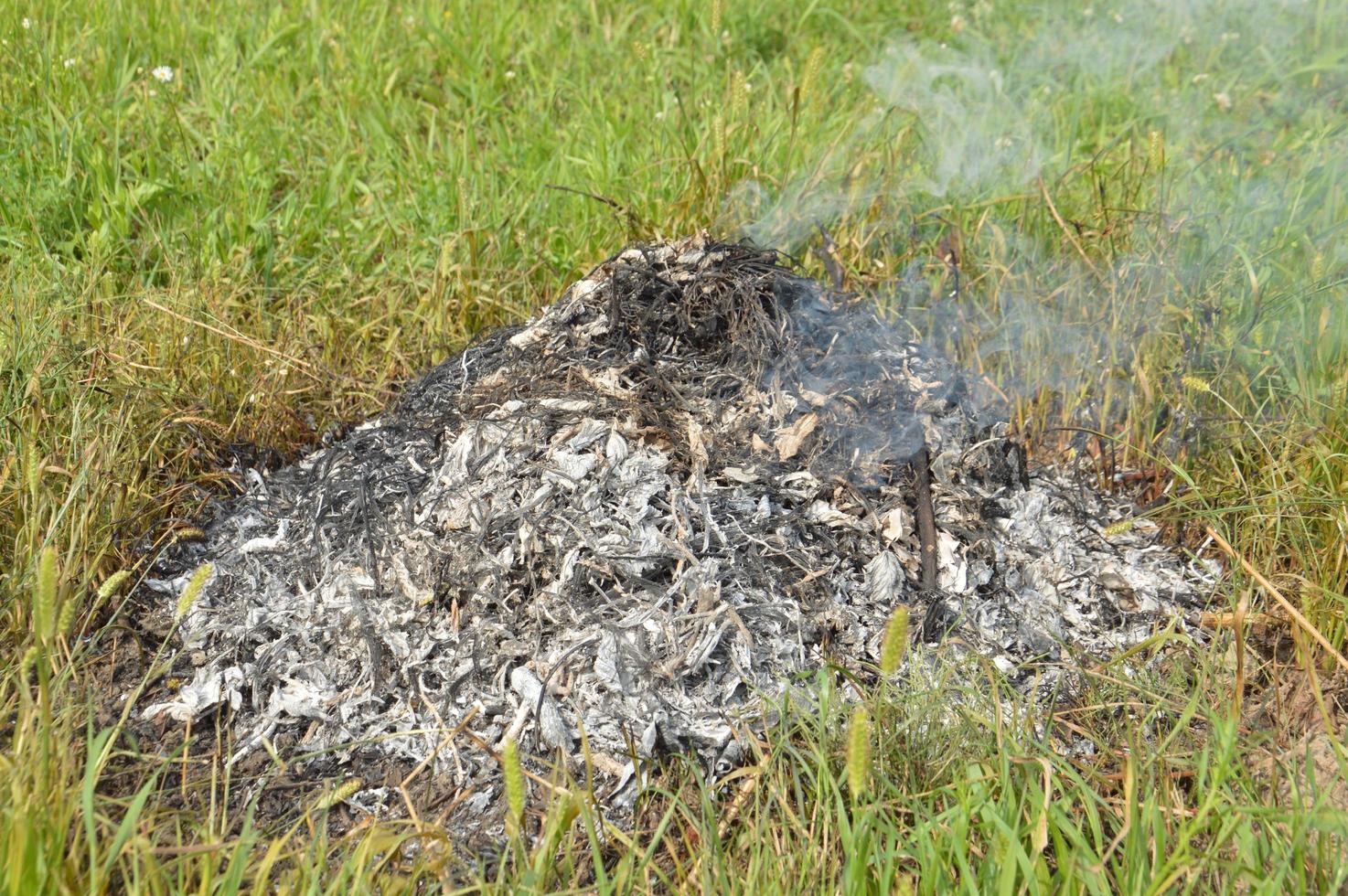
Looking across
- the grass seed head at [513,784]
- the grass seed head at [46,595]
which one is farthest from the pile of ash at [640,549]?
the grass seed head at [46,595]

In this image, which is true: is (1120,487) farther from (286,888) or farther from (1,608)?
(1,608)

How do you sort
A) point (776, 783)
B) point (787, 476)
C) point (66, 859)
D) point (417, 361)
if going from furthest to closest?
point (417, 361)
point (787, 476)
point (776, 783)
point (66, 859)

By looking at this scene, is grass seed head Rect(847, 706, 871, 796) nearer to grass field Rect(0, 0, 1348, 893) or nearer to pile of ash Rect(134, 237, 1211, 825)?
grass field Rect(0, 0, 1348, 893)

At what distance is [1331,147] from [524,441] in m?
2.92

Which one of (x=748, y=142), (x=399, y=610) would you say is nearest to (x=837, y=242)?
(x=748, y=142)

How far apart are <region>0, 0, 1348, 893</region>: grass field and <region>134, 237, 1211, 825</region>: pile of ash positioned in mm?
157

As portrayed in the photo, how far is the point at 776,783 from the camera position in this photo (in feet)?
6.41

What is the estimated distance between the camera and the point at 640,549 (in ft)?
7.35

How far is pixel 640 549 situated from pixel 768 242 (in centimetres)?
132

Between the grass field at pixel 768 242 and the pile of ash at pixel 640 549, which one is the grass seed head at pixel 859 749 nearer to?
the grass field at pixel 768 242

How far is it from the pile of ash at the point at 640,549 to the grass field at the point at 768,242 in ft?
0.51

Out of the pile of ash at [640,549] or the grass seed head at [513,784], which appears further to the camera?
the pile of ash at [640,549]

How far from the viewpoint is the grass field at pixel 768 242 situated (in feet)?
5.73

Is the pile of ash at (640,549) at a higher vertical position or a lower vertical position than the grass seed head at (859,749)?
lower
